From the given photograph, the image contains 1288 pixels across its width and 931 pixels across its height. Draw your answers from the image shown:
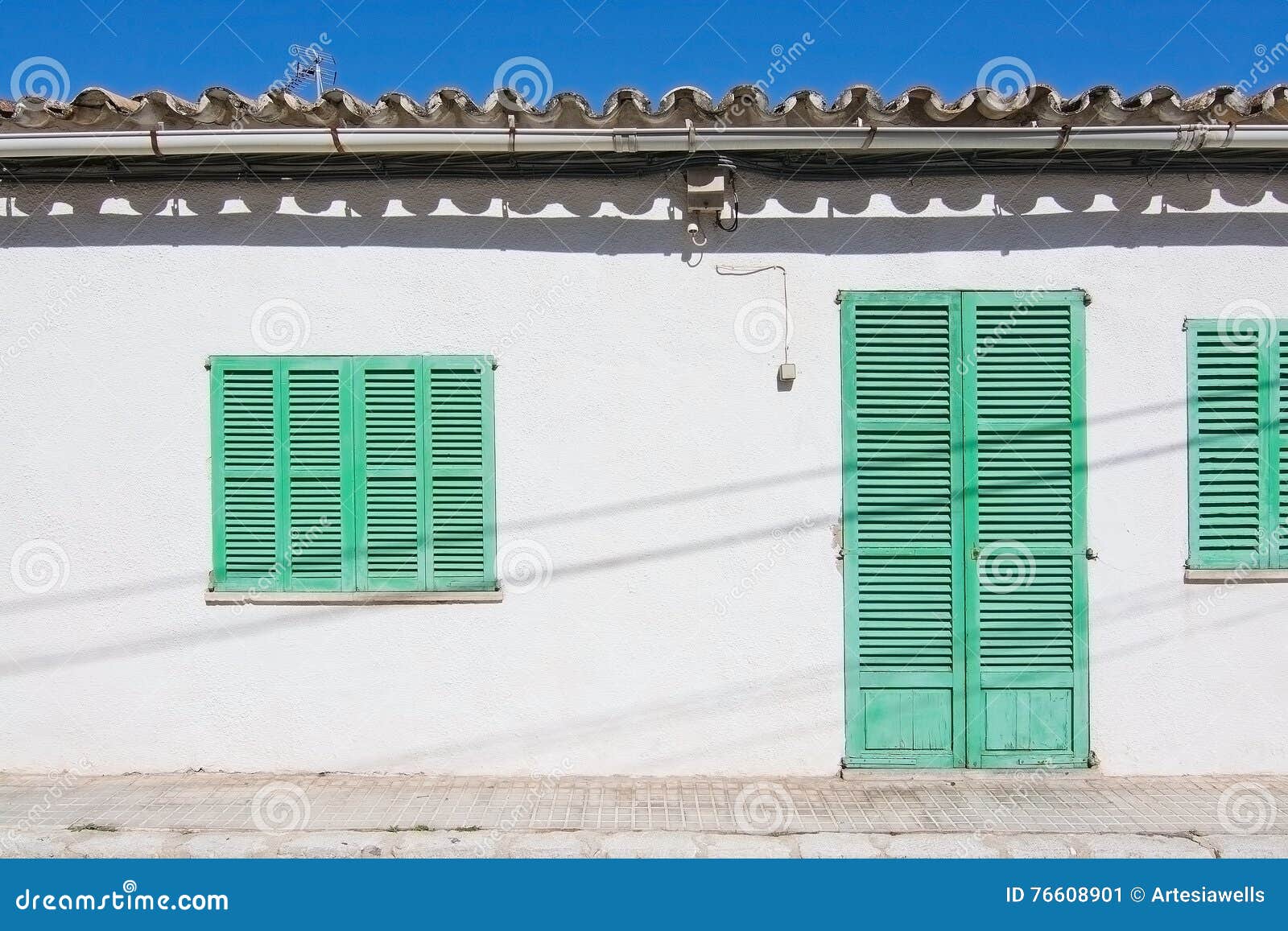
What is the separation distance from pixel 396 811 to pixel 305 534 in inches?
67.1

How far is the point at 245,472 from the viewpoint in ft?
17.2

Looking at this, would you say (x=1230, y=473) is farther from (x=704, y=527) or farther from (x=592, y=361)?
(x=592, y=361)

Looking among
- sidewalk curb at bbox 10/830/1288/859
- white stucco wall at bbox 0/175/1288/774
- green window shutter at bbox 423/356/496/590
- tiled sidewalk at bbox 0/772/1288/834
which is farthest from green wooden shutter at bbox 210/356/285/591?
sidewalk curb at bbox 10/830/1288/859

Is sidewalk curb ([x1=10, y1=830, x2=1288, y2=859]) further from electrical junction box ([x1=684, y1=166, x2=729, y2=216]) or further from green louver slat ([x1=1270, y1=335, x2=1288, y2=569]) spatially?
electrical junction box ([x1=684, y1=166, x2=729, y2=216])

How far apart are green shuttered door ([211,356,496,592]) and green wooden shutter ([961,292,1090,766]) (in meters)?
2.96

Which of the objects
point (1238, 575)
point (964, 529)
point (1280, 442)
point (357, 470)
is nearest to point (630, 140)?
point (357, 470)

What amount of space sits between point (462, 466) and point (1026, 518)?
135 inches

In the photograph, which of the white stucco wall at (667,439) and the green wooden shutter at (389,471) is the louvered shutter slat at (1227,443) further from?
the green wooden shutter at (389,471)

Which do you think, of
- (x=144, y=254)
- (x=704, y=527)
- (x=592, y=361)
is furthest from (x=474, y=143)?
(x=704, y=527)

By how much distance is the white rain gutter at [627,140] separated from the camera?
482 cm

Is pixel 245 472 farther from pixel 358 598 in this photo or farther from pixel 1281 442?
pixel 1281 442

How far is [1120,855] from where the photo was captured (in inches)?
174

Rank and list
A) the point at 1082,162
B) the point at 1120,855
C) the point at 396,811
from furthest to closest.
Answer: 1. the point at 1082,162
2. the point at 396,811
3. the point at 1120,855

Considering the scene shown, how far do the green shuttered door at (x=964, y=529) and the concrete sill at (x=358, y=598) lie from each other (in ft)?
7.53
